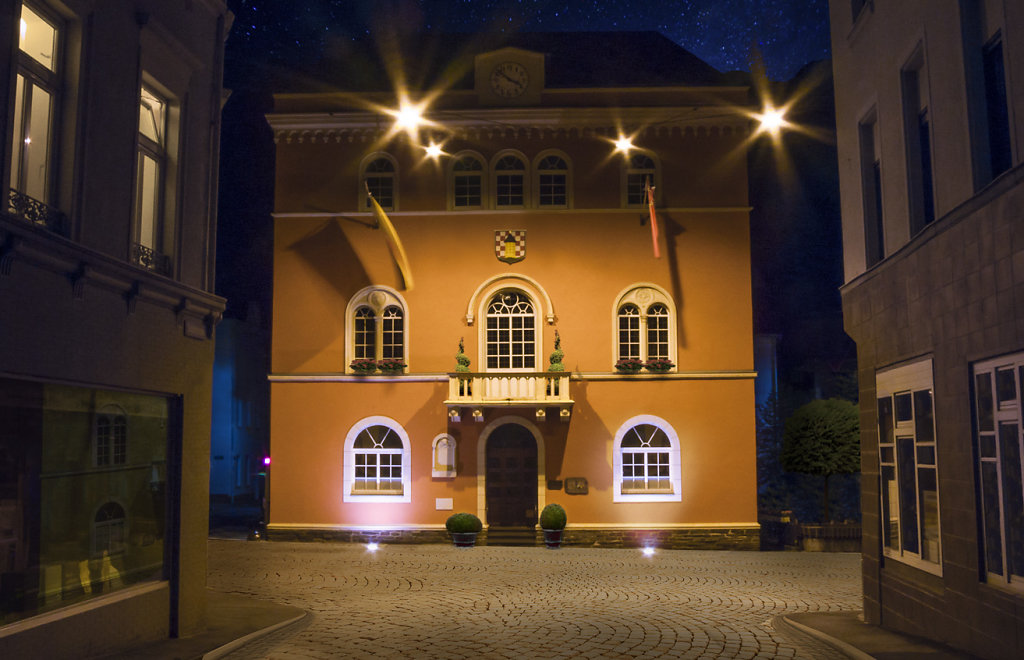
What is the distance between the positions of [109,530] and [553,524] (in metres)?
14.8

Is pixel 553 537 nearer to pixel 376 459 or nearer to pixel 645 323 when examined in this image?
pixel 376 459

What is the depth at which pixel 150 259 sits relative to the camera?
10742 millimetres

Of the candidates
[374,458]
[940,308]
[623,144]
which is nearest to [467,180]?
[623,144]

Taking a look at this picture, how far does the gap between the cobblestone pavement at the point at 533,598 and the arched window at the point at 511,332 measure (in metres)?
5.16

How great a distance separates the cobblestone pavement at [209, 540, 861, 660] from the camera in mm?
10344

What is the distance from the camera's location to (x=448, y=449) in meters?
24.3

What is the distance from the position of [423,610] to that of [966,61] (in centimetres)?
998

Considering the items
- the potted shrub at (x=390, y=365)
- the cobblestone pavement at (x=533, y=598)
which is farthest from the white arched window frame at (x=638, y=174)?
the cobblestone pavement at (x=533, y=598)

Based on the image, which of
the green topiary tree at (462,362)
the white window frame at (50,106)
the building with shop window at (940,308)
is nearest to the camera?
the building with shop window at (940,308)

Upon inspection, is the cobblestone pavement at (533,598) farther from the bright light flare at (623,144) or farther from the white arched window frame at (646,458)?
the bright light flare at (623,144)

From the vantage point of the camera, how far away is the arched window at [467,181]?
2531 cm

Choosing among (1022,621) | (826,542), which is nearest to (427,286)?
(826,542)

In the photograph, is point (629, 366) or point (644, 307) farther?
point (644, 307)

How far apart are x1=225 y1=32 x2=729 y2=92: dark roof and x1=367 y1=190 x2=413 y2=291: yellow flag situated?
4198 millimetres
